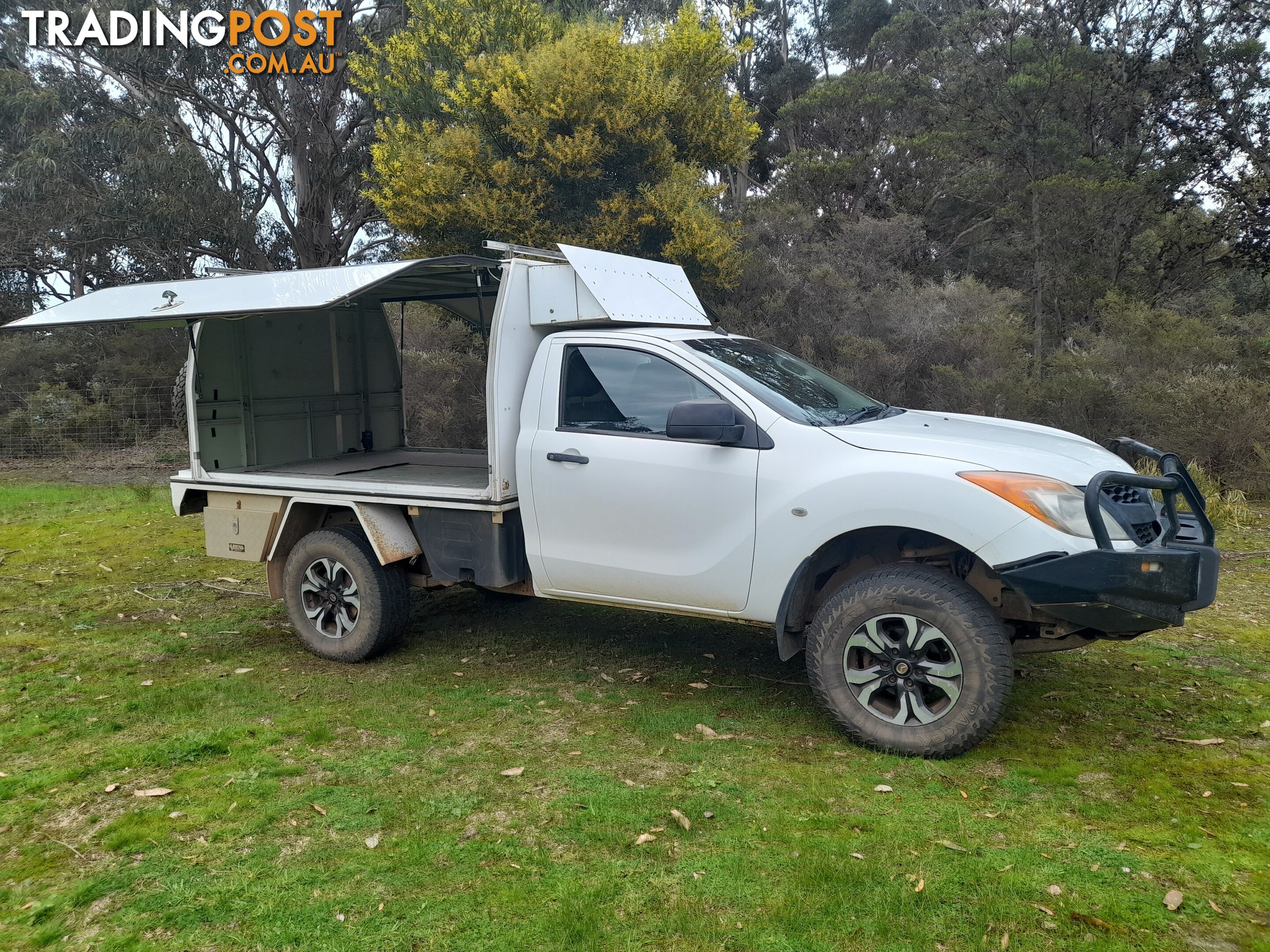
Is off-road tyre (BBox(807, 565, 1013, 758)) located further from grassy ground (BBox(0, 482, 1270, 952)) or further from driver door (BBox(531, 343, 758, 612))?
driver door (BBox(531, 343, 758, 612))

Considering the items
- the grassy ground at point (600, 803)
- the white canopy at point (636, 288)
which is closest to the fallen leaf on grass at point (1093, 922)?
the grassy ground at point (600, 803)

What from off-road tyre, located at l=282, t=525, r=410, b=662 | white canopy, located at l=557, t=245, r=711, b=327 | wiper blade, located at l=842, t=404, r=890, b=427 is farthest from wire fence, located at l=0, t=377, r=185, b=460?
wiper blade, located at l=842, t=404, r=890, b=427

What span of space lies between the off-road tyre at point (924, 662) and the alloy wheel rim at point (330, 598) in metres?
2.97

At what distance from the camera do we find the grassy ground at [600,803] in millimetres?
3238

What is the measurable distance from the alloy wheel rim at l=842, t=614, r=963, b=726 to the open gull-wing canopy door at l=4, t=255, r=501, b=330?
281 cm

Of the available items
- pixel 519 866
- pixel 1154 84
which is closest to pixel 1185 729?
pixel 519 866

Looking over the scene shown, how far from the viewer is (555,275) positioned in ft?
18.5

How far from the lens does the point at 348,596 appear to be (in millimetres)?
6133

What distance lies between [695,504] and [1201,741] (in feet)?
8.51

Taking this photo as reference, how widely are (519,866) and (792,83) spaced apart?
1143 inches

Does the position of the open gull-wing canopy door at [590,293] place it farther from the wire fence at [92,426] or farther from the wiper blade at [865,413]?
the wire fence at [92,426]

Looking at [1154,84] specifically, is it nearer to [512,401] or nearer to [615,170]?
[615,170]

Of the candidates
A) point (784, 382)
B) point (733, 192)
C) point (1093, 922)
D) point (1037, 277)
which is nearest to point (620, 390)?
point (784, 382)

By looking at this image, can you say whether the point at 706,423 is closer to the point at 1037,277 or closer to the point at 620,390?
the point at 620,390
